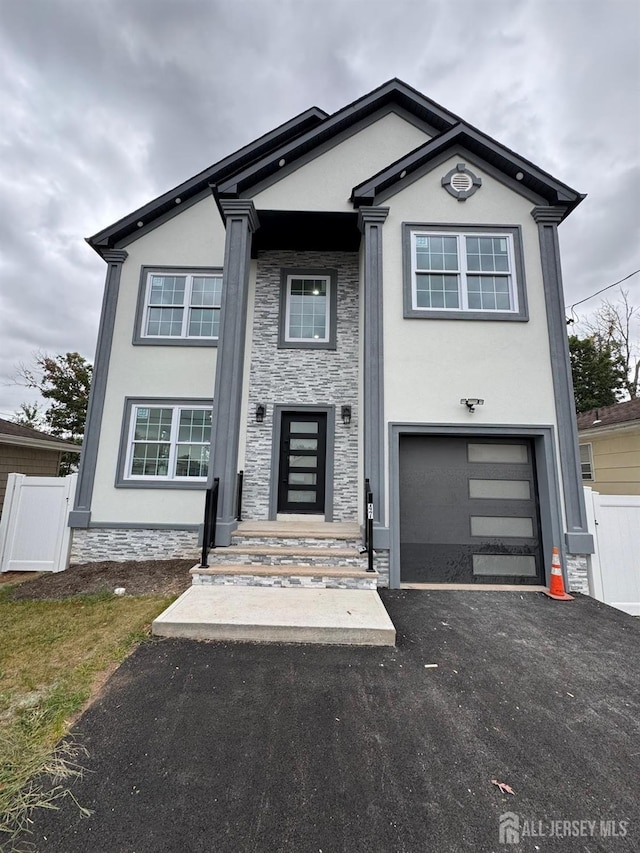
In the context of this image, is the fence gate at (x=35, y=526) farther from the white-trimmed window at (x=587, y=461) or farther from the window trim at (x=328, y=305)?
the white-trimmed window at (x=587, y=461)

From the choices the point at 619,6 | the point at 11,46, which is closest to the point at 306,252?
the point at 619,6

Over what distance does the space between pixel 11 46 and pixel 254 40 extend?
20.6ft

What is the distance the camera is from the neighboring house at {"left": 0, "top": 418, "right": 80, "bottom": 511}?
853 centimetres

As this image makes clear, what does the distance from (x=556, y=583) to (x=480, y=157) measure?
7.05 meters

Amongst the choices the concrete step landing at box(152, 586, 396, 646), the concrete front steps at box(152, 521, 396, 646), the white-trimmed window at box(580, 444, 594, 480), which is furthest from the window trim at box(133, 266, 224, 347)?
the white-trimmed window at box(580, 444, 594, 480)

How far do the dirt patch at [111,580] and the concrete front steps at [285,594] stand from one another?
102cm

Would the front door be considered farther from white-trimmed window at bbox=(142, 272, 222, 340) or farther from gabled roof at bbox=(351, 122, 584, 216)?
gabled roof at bbox=(351, 122, 584, 216)

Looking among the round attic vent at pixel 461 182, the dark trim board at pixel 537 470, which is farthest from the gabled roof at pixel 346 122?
the dark trim board at pixel 537 470

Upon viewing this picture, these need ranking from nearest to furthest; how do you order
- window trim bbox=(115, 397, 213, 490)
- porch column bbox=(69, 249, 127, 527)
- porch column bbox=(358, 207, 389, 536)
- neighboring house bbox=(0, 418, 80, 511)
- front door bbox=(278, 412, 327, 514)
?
porch column bbox=(358, 207, 389, 536) < porch column bbox=(69, 249, 127, 527) < window trim bbox=(115, 397, 213, 490) < front door bbox=(278, 412, 327, 514) < neighboring house bbox=(0, 418, 80, 511)

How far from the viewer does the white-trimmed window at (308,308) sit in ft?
23.5

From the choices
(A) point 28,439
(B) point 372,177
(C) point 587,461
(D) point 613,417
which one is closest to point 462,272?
(B) point 372,177

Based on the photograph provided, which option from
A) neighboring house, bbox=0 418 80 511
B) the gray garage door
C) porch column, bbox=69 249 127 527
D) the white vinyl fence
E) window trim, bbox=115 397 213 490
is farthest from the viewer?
neighboring house, bbox=0 418 80 511

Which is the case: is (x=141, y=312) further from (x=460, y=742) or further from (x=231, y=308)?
(x=460, y=742)

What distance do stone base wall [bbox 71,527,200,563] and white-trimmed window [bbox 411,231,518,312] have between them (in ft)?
19.4
